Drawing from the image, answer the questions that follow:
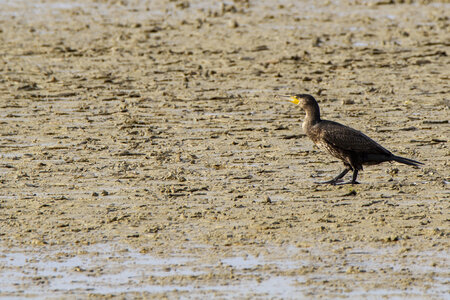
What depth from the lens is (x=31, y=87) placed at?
1489cm

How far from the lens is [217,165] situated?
10.3 metres

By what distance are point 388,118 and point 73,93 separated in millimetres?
4850

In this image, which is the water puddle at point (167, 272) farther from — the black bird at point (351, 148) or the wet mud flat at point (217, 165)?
the black bird at point (351, 148)

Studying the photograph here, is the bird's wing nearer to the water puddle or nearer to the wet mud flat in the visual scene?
the wet mud flat

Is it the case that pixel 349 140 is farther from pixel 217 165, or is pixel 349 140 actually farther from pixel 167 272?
pixel 167 272

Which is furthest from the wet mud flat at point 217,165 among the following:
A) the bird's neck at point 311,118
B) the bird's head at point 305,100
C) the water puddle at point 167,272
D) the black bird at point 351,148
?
the bird's head at point 305,100

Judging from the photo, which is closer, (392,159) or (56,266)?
(56,266)

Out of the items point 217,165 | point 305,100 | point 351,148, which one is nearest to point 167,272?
point 351,148

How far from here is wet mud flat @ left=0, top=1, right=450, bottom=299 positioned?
22.8 feet

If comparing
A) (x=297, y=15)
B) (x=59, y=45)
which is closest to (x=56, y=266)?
(x=59, y=45)

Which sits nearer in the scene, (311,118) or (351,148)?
(351,148)

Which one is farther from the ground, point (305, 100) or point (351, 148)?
point (305, 100)

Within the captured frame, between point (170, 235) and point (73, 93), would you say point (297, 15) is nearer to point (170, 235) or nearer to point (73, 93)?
point (73, 93)

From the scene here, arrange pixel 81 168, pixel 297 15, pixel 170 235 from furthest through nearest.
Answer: pixel 297 15
pixel 81 168
pixel 170 235
